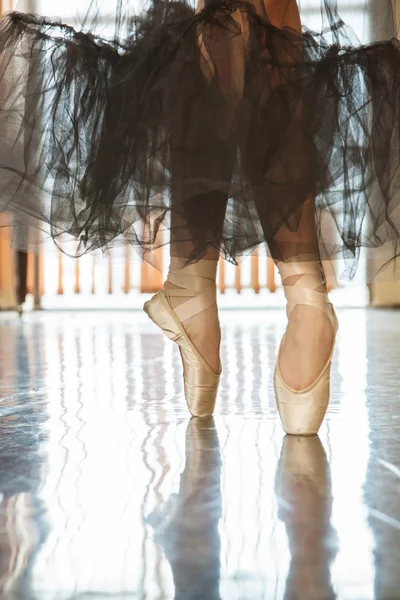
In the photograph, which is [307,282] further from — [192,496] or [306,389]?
[192,496]

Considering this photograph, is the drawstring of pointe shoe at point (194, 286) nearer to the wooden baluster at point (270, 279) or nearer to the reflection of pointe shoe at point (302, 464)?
the reflection of pointe shoe at point (302, 464)

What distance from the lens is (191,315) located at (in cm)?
111

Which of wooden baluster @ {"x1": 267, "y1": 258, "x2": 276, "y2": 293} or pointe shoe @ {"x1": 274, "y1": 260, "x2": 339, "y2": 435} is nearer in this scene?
pointe shoe @ {"x1": 274, "y1": 260, "x2": 339, "y2": 435}

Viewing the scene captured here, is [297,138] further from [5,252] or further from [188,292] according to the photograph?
[5,252]

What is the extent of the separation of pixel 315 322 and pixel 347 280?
0.34 feet

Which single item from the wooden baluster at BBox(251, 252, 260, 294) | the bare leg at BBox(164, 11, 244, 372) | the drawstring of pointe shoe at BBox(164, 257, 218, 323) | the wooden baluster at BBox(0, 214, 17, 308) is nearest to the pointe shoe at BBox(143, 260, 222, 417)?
the drawstring of pointe shoe at BBox(164, 257, 218, 323)

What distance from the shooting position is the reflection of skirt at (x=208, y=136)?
37.4 inches

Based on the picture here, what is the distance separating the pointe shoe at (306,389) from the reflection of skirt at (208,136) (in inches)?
1.7

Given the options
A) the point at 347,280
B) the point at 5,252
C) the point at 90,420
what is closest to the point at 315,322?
the point at 347,280

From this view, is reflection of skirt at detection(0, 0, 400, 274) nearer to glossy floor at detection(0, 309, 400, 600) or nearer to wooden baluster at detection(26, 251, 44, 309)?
glossy floor at detection(0, 309, 400, 600)

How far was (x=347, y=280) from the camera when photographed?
1056mm

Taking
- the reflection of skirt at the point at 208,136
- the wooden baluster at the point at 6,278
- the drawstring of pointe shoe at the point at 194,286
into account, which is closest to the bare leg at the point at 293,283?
the reflection of skirt at the point at 208,136

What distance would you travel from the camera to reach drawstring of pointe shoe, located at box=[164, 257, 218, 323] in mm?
1109

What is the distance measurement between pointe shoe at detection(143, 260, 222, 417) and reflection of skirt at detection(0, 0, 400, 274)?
0.28 feet
